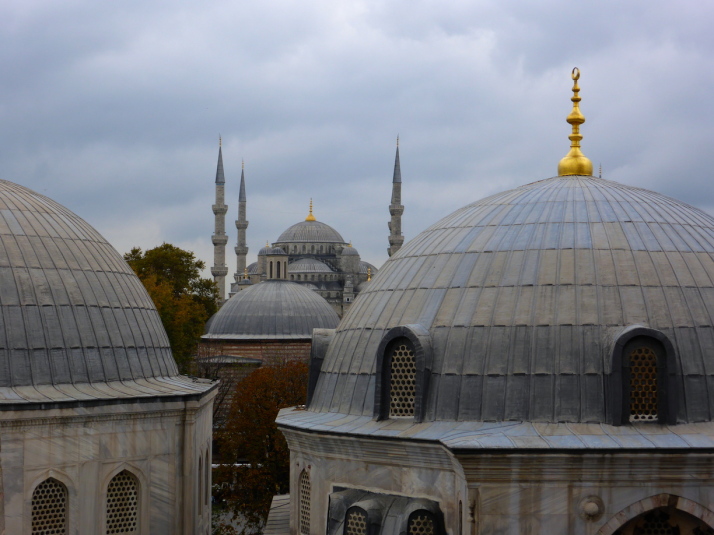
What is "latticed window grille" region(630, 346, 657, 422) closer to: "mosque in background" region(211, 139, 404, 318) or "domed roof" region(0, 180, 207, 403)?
"domed roof" region(0, 180, 207, 403)

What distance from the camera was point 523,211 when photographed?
16.3 metres

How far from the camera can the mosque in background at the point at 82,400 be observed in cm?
1611

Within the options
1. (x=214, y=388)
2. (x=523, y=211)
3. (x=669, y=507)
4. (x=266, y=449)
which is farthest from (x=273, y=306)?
(x=669, y=507)

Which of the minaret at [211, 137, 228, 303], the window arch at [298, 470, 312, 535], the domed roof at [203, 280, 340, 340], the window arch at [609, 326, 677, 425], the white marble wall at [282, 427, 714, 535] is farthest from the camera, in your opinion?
the minaret at [211, 137, 228, 303]

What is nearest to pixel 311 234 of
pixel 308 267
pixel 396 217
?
pixel 308 267

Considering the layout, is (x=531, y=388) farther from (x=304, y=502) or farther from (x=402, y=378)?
(x=304, y=502)

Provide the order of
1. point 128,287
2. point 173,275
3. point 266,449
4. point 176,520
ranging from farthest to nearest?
point 173,275 < point 266,449 < point 128,287 < point 176,520

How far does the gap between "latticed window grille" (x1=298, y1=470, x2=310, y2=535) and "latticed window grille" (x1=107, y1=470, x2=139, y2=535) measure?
3.12 m

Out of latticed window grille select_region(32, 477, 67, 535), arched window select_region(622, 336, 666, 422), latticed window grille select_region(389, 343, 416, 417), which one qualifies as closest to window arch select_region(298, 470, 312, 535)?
latticed window grille select_region(389, 343, 416, 417)

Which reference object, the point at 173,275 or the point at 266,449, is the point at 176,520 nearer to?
the point at 266,449

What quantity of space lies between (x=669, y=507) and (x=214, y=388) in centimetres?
1000

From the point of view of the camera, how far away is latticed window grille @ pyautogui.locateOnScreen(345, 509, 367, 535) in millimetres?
14138

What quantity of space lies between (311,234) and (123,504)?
88.3 m

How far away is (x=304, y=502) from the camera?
16.1m
